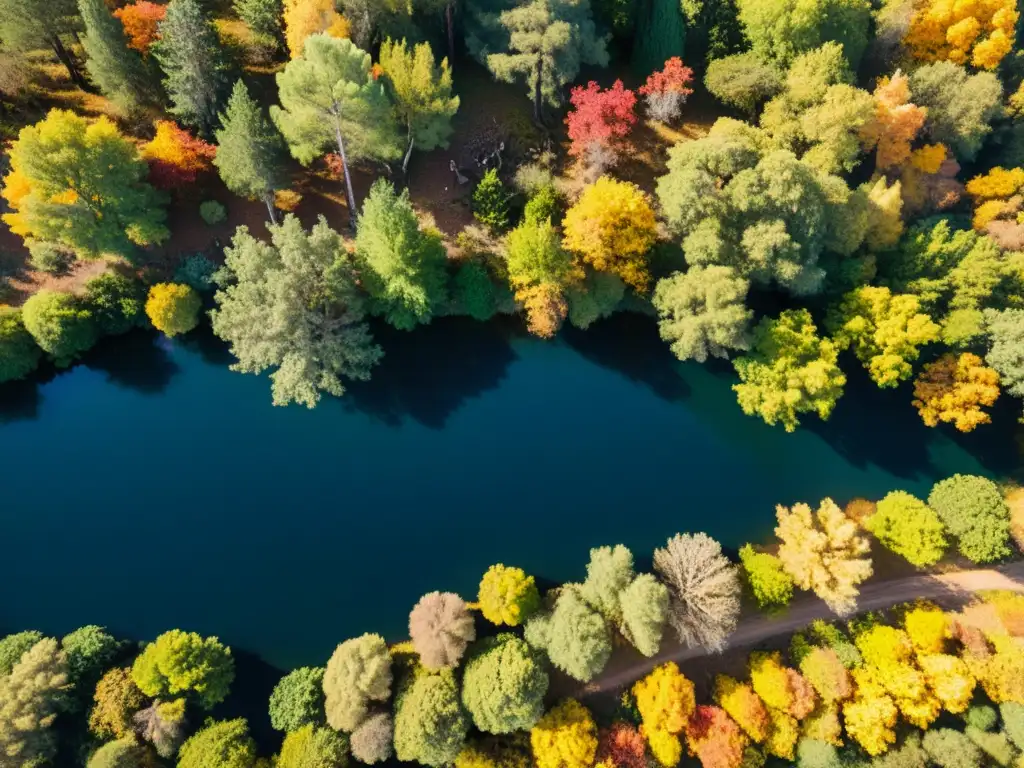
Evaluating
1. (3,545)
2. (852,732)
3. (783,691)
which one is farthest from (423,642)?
(3,545)

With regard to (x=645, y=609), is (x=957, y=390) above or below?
above

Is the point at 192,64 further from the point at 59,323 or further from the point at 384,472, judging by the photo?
the point at 384,472

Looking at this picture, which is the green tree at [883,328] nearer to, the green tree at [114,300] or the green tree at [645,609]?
the green tree at [645,609]

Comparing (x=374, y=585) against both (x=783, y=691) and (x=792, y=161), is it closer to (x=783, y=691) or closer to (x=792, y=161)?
(x=783, y=691)

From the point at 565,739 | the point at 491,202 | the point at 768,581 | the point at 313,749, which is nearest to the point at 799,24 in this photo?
the point at 491,202

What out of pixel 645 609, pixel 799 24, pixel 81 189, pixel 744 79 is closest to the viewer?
pixel 645 609

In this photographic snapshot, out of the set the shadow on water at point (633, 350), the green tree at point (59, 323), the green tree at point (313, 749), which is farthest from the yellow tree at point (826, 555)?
the green tree at point (59, 323)

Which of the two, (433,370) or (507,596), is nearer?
(507,596)
